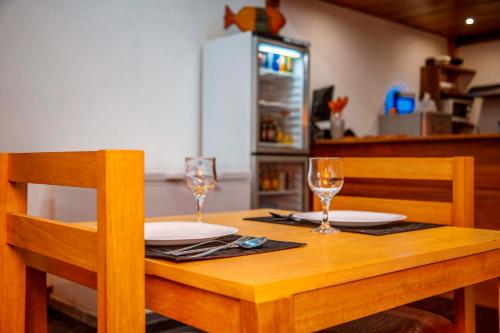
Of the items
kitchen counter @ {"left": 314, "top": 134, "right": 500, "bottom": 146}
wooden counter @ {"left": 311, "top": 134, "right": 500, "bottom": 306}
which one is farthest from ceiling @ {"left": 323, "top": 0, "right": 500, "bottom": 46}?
wooden counter @ {"left": 311, "top": 134, "right": 500, "bottom": 306}

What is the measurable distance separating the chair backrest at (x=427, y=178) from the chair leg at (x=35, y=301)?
43.1 inches

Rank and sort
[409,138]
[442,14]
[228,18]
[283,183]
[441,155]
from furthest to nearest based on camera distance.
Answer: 1. [442,14]
2. [283,183]
3. [228,18]
4. [409,138]
5. [441,155]

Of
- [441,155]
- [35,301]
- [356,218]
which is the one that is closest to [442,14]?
[441,155]

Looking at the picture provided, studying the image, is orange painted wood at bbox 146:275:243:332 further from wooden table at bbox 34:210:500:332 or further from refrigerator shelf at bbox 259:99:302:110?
refrigerator shelf at bbox 259:99:302:110

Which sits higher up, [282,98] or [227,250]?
[282,98]

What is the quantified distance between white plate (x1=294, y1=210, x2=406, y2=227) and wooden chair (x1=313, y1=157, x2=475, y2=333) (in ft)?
0.78

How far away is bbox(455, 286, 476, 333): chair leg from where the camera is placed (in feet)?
4.89

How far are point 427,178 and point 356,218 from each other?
13.1 inches

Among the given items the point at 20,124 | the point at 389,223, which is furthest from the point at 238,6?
the point at 389,223

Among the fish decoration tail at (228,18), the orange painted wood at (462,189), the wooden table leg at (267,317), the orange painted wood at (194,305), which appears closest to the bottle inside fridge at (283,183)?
the fish decoration tail at (228,18)

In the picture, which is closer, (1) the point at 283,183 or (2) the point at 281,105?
(2) the point at 281,105

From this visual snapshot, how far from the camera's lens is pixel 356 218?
5.29ft

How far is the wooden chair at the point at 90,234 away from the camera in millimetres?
857

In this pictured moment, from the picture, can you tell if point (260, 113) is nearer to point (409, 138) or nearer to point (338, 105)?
point (338, 105)
